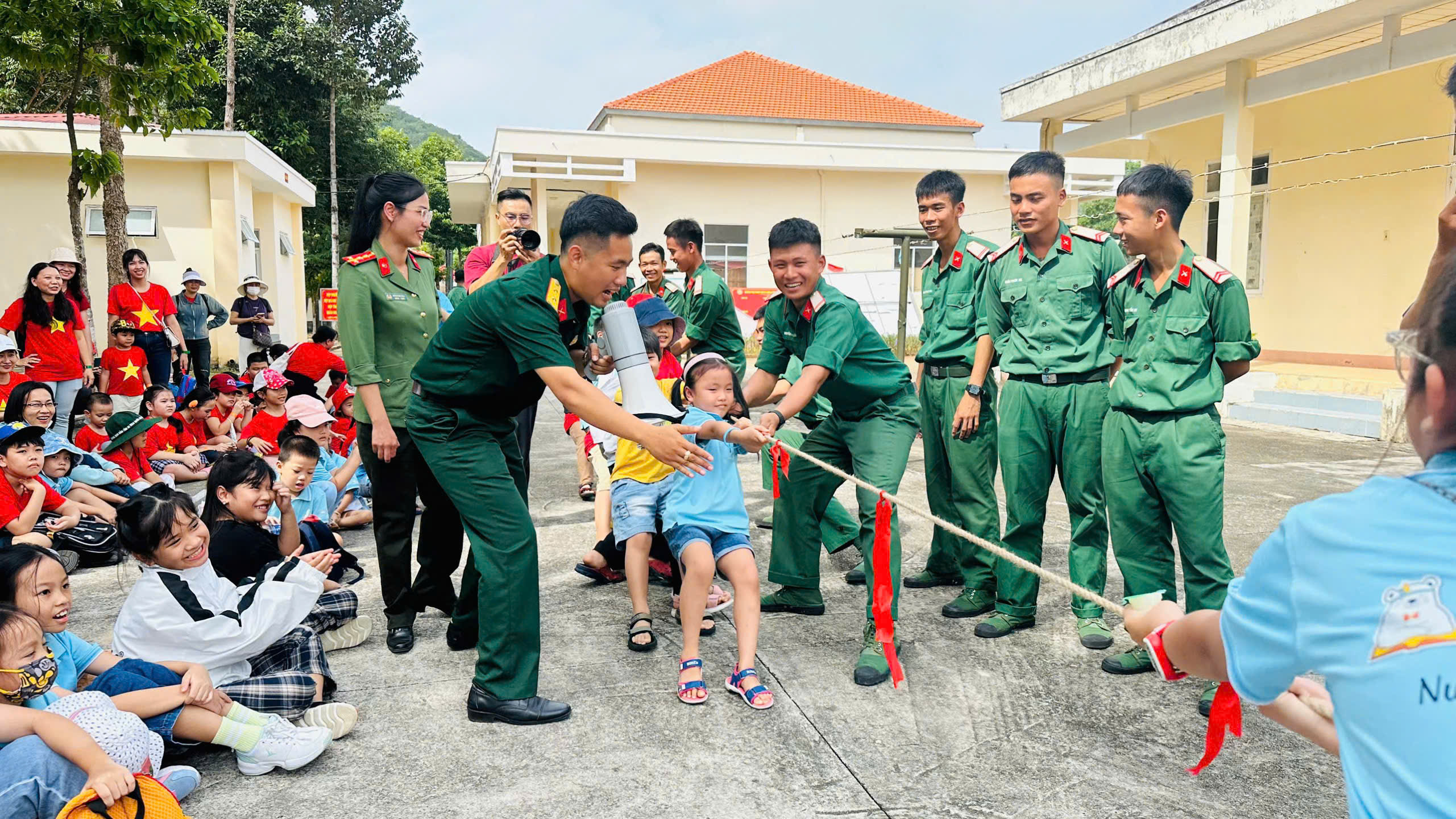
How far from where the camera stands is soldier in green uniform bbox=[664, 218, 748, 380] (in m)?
5.35

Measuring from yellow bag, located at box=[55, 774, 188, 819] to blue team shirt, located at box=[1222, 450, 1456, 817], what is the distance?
2365mm

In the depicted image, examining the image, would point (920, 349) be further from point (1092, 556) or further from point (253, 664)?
point (253, 664)

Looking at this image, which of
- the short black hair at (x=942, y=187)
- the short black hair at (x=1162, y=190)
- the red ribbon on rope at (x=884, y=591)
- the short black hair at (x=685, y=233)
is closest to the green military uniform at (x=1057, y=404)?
the short black hair at (x=1162, y=190)

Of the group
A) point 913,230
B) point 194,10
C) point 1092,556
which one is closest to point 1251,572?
point 1092,556

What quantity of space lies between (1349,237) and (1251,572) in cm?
1253

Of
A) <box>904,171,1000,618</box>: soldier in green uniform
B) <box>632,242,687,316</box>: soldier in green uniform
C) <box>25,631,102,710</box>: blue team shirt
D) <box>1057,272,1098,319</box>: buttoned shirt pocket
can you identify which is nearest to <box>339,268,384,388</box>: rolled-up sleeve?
<box>25,631,102,710</box>: blue team shirt

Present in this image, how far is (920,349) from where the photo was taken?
4852mm

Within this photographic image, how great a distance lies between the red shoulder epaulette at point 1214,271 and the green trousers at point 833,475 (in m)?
1.17

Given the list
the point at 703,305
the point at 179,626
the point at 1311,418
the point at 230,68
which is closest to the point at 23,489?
the point at 179,626

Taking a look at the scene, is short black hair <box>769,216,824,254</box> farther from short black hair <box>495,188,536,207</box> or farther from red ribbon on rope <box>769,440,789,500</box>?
short black hair <box>495,188,536,207</box>

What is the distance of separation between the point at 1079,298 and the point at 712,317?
2.06m

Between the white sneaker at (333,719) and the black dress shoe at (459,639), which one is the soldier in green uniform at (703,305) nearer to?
the black dress shoe at (459,639)

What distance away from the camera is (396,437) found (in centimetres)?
391

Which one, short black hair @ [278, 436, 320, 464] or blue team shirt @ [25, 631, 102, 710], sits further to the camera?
short black hair @ [278, 436, 320, 464]
